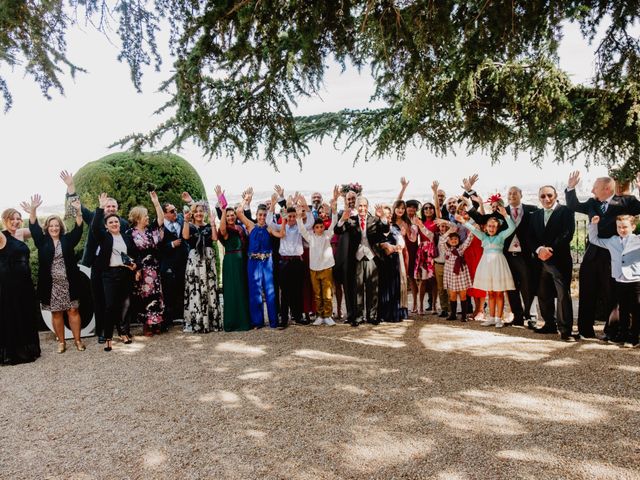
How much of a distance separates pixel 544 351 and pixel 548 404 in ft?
5.76

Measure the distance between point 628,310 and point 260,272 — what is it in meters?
5.13

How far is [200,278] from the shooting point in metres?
7.55

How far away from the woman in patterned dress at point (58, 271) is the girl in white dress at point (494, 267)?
5.89 m

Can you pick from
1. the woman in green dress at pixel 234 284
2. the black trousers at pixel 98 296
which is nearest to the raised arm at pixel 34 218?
the black trousers at pixel 98 296

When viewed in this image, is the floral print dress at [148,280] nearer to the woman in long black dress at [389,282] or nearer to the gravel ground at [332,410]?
the gravel ground at [332,410]

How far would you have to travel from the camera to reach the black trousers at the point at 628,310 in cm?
570

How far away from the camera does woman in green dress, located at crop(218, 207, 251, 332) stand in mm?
7551

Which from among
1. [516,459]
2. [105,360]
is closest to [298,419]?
[516,459]

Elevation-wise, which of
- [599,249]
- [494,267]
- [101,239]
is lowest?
[494,267]

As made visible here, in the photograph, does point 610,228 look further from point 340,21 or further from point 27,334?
point 27,334

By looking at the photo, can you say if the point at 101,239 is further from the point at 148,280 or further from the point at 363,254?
the point at 363,254

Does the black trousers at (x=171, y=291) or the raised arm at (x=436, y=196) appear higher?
the raised arm at (x=436, y=196)

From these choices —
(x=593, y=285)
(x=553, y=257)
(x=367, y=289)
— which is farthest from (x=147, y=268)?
(x=593, y=285)

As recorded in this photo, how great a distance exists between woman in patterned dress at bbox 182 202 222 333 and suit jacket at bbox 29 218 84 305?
1.61 meters
